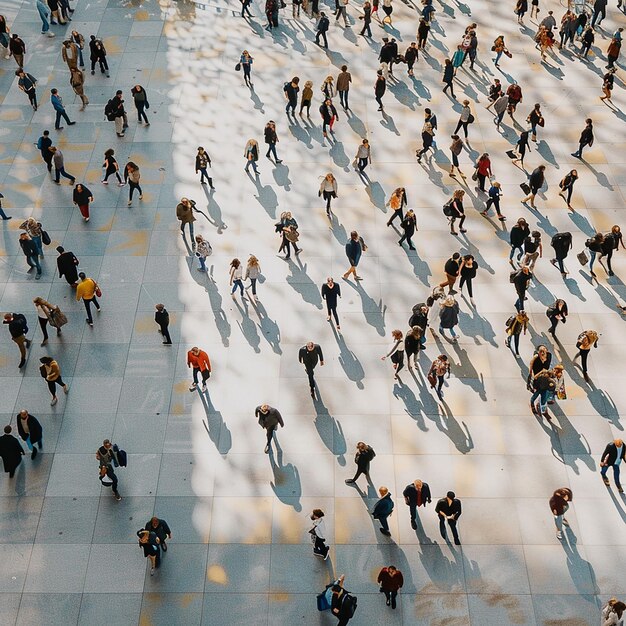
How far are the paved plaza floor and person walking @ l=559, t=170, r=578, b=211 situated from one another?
16.5 inches

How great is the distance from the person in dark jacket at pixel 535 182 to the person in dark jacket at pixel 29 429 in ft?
44.3

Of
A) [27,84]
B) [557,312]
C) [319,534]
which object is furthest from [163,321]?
[27,84]

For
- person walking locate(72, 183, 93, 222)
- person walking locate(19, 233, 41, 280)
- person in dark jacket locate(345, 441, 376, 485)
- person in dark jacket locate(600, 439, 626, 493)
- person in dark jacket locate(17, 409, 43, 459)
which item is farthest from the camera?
person walking locate(72, 183, 93, 222)

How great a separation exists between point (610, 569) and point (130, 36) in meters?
23.1

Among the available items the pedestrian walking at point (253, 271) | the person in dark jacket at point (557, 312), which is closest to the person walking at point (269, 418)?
the pedestrian walking at point (253, 271)

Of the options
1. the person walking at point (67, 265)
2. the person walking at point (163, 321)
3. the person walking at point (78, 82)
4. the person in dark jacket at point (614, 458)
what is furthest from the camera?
the person walking at point (78, 82)

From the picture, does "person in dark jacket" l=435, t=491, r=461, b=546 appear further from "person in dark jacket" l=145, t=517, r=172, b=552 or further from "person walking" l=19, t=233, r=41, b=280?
"person walking" l=19, t=233, r=41, b=280

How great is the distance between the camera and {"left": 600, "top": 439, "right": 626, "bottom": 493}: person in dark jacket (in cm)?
1457

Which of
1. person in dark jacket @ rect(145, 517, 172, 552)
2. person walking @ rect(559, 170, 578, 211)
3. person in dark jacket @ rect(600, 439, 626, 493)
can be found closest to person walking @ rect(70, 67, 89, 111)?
person walking @ rect(559, 170, 578, 211)

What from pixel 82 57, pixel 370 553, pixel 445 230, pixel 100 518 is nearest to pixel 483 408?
pixel 370 553

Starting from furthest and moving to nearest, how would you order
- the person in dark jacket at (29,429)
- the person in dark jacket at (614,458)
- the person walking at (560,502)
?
the person in dark jacket at (29,429) < the person in dark jacket at (614,458) < the person walking at (560,502)

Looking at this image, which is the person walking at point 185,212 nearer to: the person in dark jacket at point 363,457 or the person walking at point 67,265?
the person walking at point 67,265

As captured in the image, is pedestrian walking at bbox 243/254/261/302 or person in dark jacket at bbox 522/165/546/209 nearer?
pedestrian walking at bbox 243/254/261/302

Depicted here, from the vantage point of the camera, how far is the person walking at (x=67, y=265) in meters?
18.2
